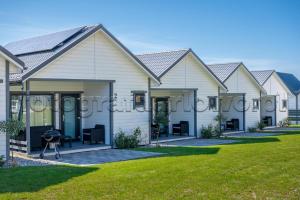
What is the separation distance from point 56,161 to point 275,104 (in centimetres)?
2491

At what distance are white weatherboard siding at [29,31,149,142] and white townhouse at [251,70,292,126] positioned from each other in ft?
55.1

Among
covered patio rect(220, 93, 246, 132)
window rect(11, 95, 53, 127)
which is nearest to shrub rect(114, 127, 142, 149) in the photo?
window rect(11, 95, 53, 127)

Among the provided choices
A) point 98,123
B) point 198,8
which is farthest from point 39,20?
point 198,8

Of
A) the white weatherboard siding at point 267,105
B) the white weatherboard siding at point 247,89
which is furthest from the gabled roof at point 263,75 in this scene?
the white weatherboard siding at point 247,89

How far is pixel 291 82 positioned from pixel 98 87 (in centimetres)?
3173

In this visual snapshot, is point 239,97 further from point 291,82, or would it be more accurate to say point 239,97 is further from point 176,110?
point 291,82

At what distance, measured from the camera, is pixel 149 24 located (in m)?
20.2

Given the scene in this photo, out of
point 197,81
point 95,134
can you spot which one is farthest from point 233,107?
point 95,134

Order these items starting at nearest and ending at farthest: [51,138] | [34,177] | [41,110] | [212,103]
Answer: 1. [34,177]
2. [51,138]
3. [41,110]
4. [212,103]

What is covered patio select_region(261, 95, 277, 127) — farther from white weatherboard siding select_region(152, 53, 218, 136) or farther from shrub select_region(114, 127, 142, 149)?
shrub select_region(114, 127, 142, 149)

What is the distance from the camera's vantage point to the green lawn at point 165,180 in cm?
914

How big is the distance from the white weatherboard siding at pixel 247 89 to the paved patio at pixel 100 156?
13052 millimetres

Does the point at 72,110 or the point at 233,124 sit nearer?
the point at 72,110

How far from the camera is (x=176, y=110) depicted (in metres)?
25.5
